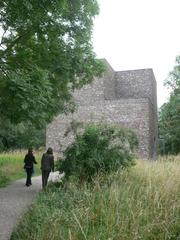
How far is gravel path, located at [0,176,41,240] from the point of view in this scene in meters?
9.68

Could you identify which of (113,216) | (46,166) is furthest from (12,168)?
(113,216)

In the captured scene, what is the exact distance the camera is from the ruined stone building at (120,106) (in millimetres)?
37812

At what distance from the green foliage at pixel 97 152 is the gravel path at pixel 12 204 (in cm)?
193

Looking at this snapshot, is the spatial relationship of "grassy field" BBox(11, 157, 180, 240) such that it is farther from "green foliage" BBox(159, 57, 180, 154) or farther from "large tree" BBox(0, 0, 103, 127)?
"green foliage" BBox(159, 57, 180, 154)

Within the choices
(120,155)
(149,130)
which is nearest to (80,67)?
(120,155)

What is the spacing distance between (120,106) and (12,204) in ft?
87.2

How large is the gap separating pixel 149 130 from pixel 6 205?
26.6 m

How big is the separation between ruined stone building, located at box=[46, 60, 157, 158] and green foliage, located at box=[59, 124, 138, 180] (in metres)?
17.5

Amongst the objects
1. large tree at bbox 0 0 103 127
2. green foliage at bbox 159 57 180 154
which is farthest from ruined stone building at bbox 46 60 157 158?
large tree at bbox 0 0 103 127

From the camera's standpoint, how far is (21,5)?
28.0ft

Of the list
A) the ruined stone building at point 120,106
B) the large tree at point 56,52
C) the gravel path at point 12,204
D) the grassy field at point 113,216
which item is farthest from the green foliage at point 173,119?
the grassy field at point 113,216

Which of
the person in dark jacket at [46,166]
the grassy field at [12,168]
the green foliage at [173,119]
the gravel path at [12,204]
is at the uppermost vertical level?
the green foliage at [173,119]

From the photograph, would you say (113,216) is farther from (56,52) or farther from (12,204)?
(56,52)

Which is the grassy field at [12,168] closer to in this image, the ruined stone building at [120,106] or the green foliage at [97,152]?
the ruined stone building at [120,106]
